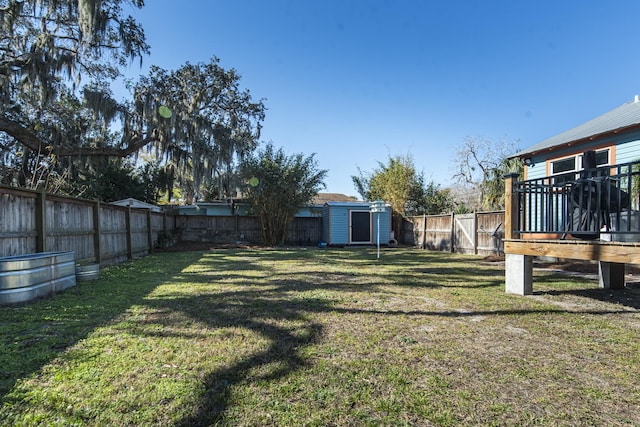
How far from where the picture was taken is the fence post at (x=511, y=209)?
498 centimetres

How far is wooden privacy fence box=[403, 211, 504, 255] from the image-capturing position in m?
10.4

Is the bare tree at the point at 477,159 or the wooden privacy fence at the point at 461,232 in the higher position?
the bare tree at the point at 477,159

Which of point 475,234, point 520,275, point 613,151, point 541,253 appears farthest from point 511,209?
point 475,234

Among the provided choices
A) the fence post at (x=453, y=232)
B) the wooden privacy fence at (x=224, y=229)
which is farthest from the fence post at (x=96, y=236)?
the fence post at (x=453, y=232)

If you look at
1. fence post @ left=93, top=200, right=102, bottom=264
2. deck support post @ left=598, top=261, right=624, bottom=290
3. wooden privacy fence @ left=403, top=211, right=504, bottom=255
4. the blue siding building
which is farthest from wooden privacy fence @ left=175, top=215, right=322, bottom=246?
deck support post @ left=598, top=261, right=624, bottom=290

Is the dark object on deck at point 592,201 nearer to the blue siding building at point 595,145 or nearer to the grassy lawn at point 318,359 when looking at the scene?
the grassy lawn at point 318,359

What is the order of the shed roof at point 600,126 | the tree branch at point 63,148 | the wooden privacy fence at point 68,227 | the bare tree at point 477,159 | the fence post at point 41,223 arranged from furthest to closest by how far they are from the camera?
the bare tree at point 477,159
the tree branch at point 63,148
the shed roof at point 600,126
the fence post at point 41,223
the wooden privacy fence at point 68,227

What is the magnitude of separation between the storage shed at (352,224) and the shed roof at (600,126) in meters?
7.26

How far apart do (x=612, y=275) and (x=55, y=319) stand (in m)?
7.49

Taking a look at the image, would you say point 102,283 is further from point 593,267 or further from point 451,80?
point 451,80

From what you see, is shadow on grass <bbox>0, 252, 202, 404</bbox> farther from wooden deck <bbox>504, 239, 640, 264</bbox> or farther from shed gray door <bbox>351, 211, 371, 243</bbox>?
shed gray door <bbox>351, 211, 371, 243</bbox>

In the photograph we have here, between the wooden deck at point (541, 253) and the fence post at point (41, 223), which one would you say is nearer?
the wooden deck at point (541, 253)

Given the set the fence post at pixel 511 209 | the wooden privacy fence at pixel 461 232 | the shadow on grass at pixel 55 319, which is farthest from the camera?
the wooden privacy fence at pixel 461 232

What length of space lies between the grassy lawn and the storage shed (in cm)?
1102
